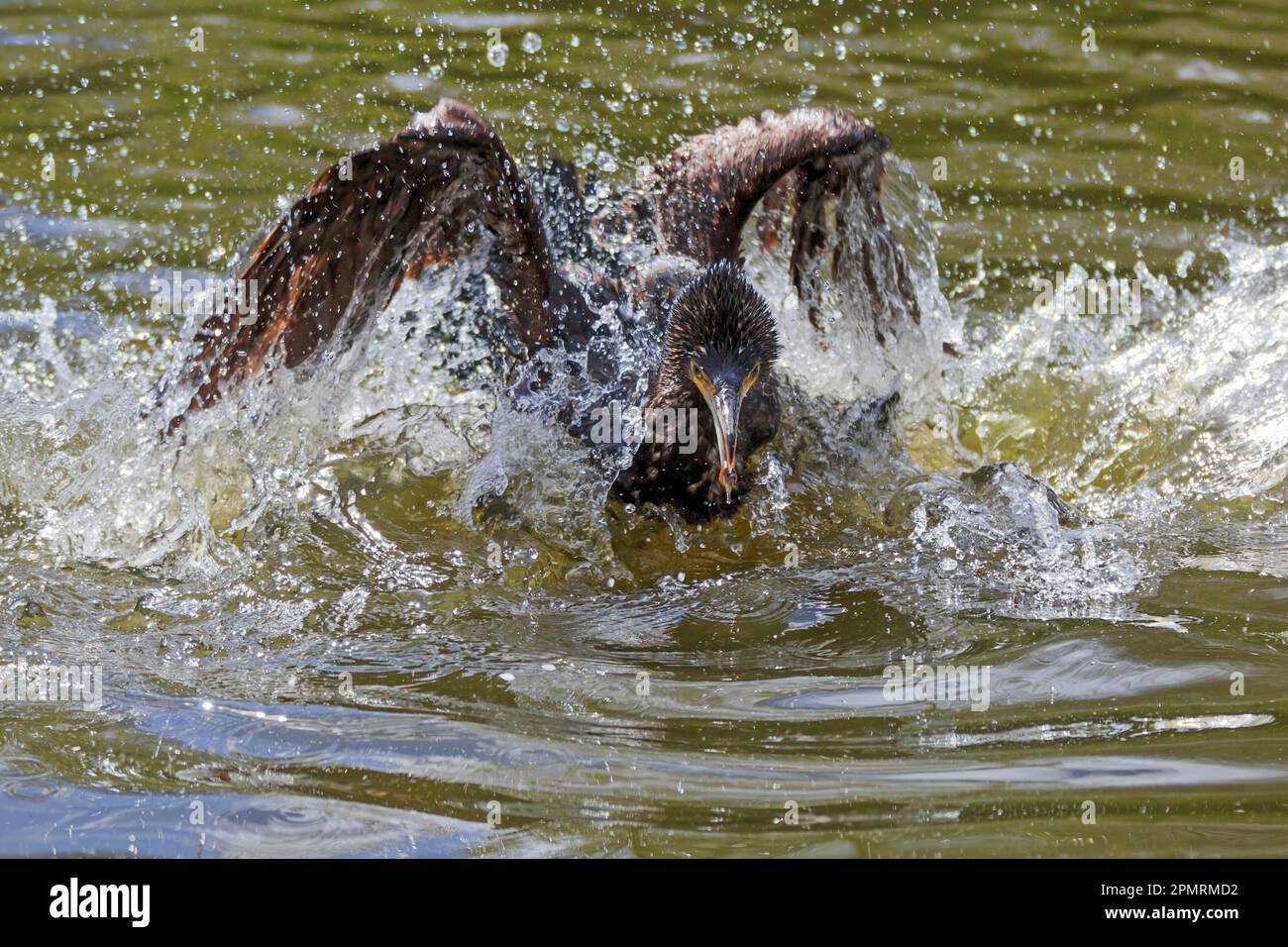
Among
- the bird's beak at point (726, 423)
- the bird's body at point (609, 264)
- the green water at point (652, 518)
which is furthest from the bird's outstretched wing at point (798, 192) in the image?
the bird's beak at point (726, 423)

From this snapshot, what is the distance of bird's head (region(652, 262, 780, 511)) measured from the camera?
5660 millimetres

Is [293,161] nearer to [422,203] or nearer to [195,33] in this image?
[195,33]

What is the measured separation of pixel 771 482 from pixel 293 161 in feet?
14.0

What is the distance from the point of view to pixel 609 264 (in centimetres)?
670

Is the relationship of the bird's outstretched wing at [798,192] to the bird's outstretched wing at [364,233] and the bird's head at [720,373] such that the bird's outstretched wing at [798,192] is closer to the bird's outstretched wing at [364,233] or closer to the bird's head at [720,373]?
the bird's head at [720,373]

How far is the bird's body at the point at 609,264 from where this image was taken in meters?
5.71

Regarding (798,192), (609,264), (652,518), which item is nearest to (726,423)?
(652,518)

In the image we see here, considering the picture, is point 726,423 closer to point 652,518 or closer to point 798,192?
point 652,518

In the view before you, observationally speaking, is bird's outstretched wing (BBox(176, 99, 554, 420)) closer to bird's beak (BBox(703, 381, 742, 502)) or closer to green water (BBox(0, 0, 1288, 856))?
green water (BBox(0, 0, 1288, 856))

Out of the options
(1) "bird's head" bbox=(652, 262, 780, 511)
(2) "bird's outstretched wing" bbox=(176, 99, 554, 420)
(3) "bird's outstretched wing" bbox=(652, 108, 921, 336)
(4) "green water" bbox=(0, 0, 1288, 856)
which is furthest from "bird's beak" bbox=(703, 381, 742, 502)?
(3) "bird's outstretched wing" bbox=(652, 108, 921, 336)

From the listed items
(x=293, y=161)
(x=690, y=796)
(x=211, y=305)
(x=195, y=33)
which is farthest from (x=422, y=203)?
(x=195, y=33)

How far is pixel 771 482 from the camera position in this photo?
20.4 feet

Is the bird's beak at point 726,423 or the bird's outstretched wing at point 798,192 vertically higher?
the bird's outstretched wing at point 798,192
